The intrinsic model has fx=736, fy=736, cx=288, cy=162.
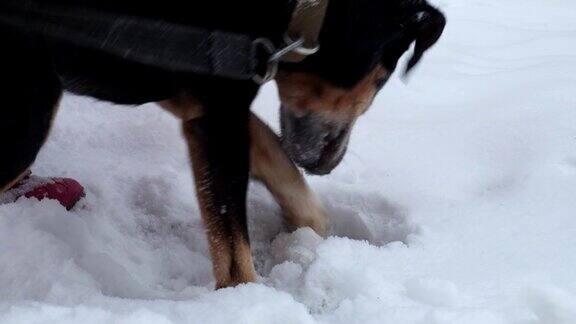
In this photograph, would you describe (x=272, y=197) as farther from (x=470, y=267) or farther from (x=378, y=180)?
(x=470, y=267)

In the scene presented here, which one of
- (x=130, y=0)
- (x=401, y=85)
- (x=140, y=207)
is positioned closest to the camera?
(x=130, y=0)

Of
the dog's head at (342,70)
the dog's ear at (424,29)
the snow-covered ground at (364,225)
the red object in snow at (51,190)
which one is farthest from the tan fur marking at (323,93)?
the red object in snow at (51,190)

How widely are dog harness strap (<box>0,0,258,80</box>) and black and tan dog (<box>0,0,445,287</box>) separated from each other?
0.06 meters

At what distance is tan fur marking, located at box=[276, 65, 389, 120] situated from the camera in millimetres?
1904

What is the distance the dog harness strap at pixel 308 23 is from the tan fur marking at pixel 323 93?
0.22 meters

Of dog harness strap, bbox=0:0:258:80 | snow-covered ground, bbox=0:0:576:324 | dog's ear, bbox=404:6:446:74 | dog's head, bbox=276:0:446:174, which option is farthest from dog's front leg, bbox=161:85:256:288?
dog's ear, bbox=404:6:446:74

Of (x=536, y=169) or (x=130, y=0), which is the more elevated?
(x=130, y=0)

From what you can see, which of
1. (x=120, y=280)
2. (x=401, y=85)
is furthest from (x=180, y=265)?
(x=401, y=85)

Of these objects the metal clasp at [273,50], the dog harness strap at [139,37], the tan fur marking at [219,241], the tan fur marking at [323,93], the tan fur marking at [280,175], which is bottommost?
the tan fur marking at [280,175]

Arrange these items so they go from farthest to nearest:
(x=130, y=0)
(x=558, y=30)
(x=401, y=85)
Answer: (x=558, y=30) → (x=401, y=85) → (x=130, y=0)

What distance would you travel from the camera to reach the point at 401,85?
3.27m

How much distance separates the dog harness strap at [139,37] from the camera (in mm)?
1244

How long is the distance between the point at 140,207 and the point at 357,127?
954mm

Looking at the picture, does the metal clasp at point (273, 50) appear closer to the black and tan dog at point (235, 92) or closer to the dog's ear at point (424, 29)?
the black and tan dog at point (235, 92)
